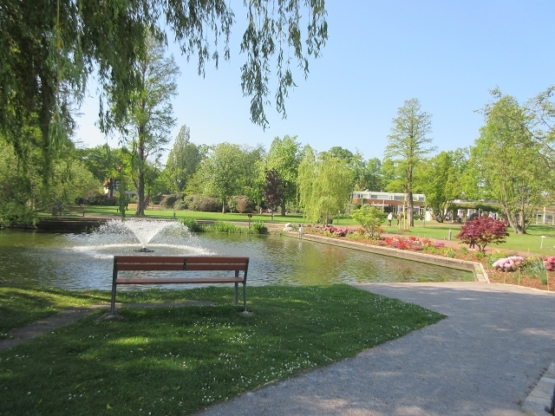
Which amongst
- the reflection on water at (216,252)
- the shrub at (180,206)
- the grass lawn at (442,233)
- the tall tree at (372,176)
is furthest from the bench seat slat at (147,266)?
the tall tree at (372,176)

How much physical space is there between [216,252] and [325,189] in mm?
15024

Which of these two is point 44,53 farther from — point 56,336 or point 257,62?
point 56,336

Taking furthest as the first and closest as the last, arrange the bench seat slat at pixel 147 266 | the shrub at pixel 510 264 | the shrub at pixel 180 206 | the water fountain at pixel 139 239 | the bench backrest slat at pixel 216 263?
the shrub at pixel 180 206, the water fountain at pixel 139 239, the shrub at pixel 510 264, the bench backrest slat at pixel 216 263, the bench seat slat at pixel 147 266

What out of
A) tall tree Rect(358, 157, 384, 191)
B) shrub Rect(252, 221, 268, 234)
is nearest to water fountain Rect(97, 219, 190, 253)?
shrub Rect(252, 221, 268, 234)

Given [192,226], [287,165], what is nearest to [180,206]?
[287,165]

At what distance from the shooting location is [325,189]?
102 ft

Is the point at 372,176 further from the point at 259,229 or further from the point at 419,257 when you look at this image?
the point at 419,257

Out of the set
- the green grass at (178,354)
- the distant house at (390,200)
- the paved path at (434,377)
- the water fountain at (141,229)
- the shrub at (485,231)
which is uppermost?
the distant house at (390,200)

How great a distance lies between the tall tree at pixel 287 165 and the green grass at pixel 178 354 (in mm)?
46578

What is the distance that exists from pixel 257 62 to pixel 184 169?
77386mm

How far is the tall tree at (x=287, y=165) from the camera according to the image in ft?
176

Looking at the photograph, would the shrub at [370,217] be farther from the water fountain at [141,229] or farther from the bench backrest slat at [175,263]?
the bench backrest slat at [175,263]

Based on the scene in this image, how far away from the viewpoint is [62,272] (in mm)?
11594

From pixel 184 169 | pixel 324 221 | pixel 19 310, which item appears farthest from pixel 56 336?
pixel 184 169
